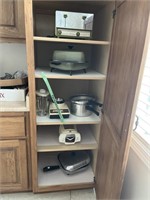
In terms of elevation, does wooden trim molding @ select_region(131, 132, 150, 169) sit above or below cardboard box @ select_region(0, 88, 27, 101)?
below

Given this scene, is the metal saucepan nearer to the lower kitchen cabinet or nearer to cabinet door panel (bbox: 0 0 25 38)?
the lower kitchen cabinet

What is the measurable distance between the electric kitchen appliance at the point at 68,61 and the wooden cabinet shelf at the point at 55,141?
A: 2.10ft

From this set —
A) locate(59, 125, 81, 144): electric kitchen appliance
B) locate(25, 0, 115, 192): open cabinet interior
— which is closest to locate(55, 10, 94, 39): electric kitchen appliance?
locate(25, 0, 115, 192): open cabinet interior

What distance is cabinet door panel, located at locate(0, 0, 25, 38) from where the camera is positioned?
46.9 inches

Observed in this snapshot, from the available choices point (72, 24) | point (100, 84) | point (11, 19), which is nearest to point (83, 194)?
point (100, 84)

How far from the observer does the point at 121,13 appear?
901mm

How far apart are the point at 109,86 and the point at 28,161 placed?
2.92ft

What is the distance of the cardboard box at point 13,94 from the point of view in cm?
122

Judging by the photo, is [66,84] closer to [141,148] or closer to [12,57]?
[12,57]

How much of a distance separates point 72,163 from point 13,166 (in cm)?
53

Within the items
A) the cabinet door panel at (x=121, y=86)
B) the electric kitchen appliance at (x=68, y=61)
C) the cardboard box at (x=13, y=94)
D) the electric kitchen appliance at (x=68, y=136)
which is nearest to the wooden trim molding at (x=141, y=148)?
the cabinet door panel at (x=121, y=86)

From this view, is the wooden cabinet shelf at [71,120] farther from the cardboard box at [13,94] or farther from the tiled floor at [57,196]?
the tiled floor at [57,196]

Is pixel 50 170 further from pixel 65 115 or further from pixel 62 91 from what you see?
pixel 62 91

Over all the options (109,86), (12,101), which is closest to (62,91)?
(12,101)
